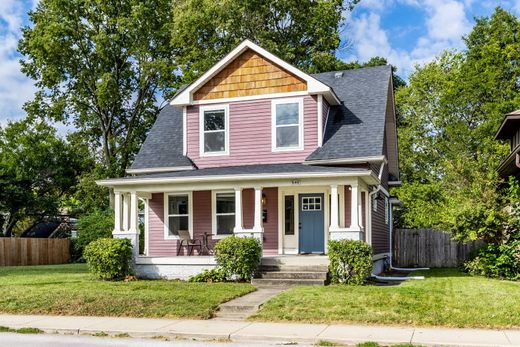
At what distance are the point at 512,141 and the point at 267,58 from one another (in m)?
11.2

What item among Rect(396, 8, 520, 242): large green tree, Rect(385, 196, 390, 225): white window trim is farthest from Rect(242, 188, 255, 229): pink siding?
Rect(396, 8, 520, 242): large green tree

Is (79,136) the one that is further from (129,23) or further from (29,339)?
(29,339)

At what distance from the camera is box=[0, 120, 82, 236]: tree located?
107ft

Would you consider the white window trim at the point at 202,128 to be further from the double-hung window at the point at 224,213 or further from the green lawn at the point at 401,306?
the green lawn at the point at 401,306

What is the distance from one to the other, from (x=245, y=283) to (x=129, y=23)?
21.5 meters

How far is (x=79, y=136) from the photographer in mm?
36969

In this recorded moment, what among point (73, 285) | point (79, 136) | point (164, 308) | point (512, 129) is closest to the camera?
point (164, 308)

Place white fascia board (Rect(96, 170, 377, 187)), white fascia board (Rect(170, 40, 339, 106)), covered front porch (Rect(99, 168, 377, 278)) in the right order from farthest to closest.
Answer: white fascia board (Rect(170, 40, 339, 106)) < covered front porch (Rect(99, 168, 377, 278)) < white fascia board (Rect(96, 170, 377, 187))

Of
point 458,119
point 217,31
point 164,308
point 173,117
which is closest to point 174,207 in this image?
point 173,117

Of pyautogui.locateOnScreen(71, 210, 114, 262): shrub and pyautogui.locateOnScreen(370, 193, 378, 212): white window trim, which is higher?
pyautogui.locateOnScreen(370, 193, 378, 212): white window trim

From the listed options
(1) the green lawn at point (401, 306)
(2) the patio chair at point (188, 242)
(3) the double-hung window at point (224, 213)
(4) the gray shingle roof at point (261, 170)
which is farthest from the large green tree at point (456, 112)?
(1) the green lawn at point (401, 306)

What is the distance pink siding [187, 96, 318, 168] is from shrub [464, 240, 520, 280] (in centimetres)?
601

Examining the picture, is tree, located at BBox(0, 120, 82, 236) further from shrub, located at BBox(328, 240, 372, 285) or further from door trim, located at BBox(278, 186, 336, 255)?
shrub, located at BBox(328, 240, 372, 285)

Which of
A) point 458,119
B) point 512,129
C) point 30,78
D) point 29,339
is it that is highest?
point 30,78
